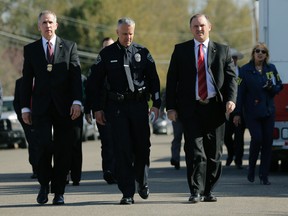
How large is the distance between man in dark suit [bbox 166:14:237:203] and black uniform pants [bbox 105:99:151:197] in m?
0.35

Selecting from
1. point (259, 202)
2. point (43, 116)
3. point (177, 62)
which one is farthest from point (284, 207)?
point (43, 116)

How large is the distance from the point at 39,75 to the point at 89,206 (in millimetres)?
1576

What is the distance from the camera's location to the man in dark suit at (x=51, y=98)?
41.0ft

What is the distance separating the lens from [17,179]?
1777 cm

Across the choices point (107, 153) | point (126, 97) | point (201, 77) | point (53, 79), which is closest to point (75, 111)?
point (53, 79)

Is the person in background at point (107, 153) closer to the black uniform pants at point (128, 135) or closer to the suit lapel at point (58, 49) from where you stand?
the black uniform pants at point (128, 135)

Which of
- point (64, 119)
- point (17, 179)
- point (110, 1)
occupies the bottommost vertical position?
point (17, 179)

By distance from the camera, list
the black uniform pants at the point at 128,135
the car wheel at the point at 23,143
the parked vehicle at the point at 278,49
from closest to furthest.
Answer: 1. the black uniform pants at the point at 128,135
2. the parked vehicle at the point at 278,49
3. the car wheel at the point at 23,143

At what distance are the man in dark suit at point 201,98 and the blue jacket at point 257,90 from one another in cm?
300

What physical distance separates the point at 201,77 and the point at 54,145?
184 cm

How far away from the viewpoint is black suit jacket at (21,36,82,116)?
12.5 metres

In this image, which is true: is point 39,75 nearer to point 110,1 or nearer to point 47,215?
point 47,215

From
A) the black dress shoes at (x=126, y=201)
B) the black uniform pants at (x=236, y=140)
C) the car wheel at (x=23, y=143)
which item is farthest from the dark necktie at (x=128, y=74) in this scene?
→ the car wheel at (x=23, y=143)

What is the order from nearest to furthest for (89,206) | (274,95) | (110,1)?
(89,206) → (274,95) → (110,1)
